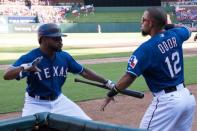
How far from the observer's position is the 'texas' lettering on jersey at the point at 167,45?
4766 millimetres

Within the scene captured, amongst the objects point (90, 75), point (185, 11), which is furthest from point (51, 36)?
point (185, 11)

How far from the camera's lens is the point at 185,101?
4906mm

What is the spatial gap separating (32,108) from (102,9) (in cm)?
5060

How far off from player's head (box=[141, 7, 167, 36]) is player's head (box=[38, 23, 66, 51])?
1.23 metres

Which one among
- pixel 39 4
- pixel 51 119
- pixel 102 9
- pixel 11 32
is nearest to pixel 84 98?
pixel 51 119

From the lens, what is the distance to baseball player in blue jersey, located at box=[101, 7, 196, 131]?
4723mm

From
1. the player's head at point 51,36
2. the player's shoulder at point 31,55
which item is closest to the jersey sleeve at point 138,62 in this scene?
the player's head at point 51,36

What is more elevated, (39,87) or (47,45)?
(47,45)

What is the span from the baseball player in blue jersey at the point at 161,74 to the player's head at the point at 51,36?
112 cm

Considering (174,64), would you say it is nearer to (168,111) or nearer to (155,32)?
(155,32)

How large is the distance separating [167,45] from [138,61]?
1.32 ft

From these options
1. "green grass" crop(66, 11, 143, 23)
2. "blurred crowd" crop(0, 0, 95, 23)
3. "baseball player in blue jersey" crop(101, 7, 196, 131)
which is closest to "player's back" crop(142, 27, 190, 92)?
"baseball player in blue jersey" crop(101, 7, 196, 131)

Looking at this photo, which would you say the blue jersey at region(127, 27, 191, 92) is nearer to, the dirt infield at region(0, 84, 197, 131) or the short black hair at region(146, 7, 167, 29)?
the short black hair at region(146, 7, 167, 29)

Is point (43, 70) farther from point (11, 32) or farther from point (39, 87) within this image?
point (11, 32)
